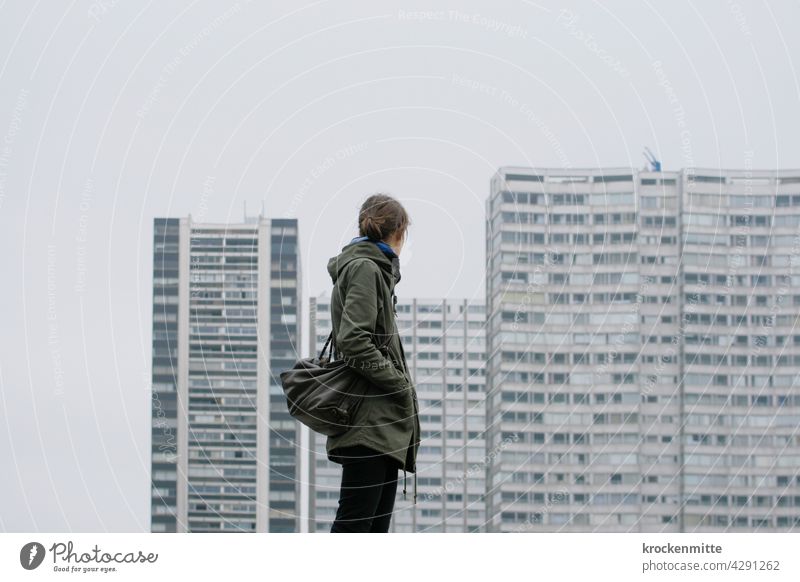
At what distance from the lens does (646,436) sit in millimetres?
124312

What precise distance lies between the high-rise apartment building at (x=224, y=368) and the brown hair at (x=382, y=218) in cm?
6598

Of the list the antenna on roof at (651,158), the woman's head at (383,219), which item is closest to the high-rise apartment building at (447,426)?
the antenna on roof at (651,158)

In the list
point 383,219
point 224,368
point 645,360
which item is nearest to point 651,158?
point 645,360

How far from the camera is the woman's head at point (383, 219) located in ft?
13.6

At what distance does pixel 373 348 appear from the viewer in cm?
399

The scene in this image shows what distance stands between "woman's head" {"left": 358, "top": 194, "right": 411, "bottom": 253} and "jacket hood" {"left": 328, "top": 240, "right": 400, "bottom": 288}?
5 centimetres

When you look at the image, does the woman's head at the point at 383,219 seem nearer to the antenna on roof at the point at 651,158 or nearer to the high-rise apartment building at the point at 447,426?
the high-rise apartment building at the point at 447,426

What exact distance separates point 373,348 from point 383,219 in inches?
18.5

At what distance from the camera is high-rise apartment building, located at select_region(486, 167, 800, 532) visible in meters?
114

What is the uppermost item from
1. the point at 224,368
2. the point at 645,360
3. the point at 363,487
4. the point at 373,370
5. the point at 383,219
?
the point at 383,219

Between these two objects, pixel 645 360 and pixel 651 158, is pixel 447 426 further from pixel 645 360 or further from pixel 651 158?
pixel 651 158
